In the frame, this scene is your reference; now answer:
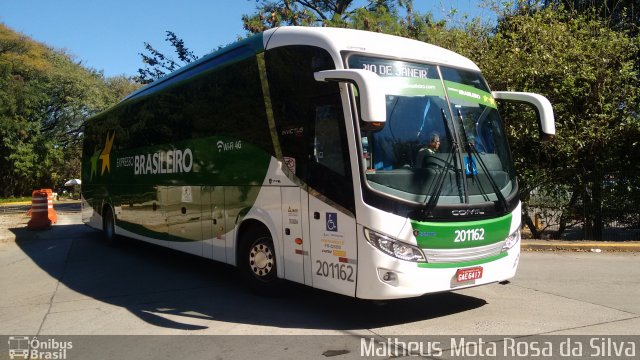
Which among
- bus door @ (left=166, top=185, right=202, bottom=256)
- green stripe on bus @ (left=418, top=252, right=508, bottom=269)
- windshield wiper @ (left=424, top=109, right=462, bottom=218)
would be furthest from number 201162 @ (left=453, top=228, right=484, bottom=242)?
bus door @ (left=166, top=185, right=202, bottom=256)

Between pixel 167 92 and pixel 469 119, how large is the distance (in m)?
6.11

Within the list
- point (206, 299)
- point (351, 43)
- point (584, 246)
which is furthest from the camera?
point (584, 246)

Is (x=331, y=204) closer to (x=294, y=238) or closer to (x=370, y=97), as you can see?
(x=294, y=238)

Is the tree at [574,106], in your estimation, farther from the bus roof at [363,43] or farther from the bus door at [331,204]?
the bus door at [331,204]

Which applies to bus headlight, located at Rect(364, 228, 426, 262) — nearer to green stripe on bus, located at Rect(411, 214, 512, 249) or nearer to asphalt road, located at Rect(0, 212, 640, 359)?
green stripe on bus, located at Rect(411, 214, 512, 249)

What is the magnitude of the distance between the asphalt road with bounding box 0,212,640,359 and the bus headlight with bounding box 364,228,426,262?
83 centimetres

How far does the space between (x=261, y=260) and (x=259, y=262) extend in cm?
6

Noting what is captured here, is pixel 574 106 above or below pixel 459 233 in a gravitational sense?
above

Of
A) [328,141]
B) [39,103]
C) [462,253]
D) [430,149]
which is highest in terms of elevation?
[39,103]

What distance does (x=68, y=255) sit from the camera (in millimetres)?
12211

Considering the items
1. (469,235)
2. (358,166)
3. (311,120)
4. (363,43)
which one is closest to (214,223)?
(311,120)

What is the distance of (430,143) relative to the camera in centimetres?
590

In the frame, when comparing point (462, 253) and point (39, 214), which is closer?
point (462, 253)

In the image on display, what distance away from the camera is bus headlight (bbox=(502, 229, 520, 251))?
20.9 ft
